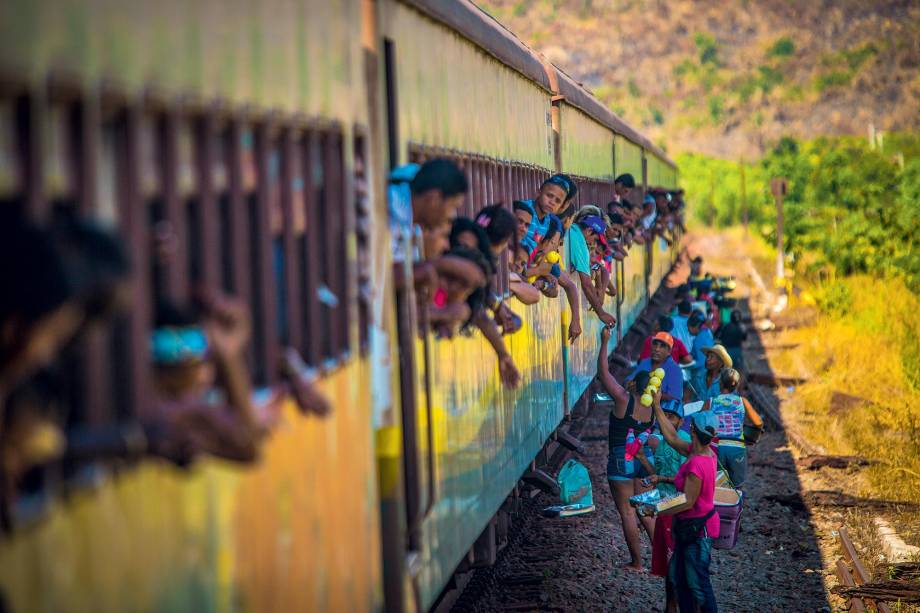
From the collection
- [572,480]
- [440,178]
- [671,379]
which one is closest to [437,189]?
[440,178]

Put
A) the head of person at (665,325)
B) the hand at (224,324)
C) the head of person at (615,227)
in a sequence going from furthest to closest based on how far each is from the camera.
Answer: the head of person at (615,227) < the head of person at (665,325) < the hand at (224,324)

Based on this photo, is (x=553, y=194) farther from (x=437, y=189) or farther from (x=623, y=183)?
(x=623, y=183)

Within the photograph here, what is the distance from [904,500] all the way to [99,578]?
1035cm

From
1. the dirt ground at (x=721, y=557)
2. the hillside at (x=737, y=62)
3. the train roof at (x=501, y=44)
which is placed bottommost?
the dirt ground at (x=721, y=557)

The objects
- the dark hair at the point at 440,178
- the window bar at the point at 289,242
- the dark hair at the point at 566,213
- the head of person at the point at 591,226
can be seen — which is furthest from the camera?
the head of person at the point at 591,226

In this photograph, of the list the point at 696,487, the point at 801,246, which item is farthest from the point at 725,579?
the point at 801,246

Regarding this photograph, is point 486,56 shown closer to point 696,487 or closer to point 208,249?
point 696,487

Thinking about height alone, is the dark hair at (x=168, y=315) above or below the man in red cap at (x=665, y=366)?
above

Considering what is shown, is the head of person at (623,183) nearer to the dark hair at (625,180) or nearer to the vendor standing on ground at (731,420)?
the dark hair at (625,180)

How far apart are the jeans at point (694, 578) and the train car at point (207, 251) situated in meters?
3.84

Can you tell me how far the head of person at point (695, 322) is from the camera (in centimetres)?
1179

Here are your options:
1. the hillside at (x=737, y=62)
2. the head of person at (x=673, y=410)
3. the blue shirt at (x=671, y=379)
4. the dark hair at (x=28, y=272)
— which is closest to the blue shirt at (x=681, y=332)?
the blue shirt at (x=671, y=379)

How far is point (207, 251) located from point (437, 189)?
2014mm

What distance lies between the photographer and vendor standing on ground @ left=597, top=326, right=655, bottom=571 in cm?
881
